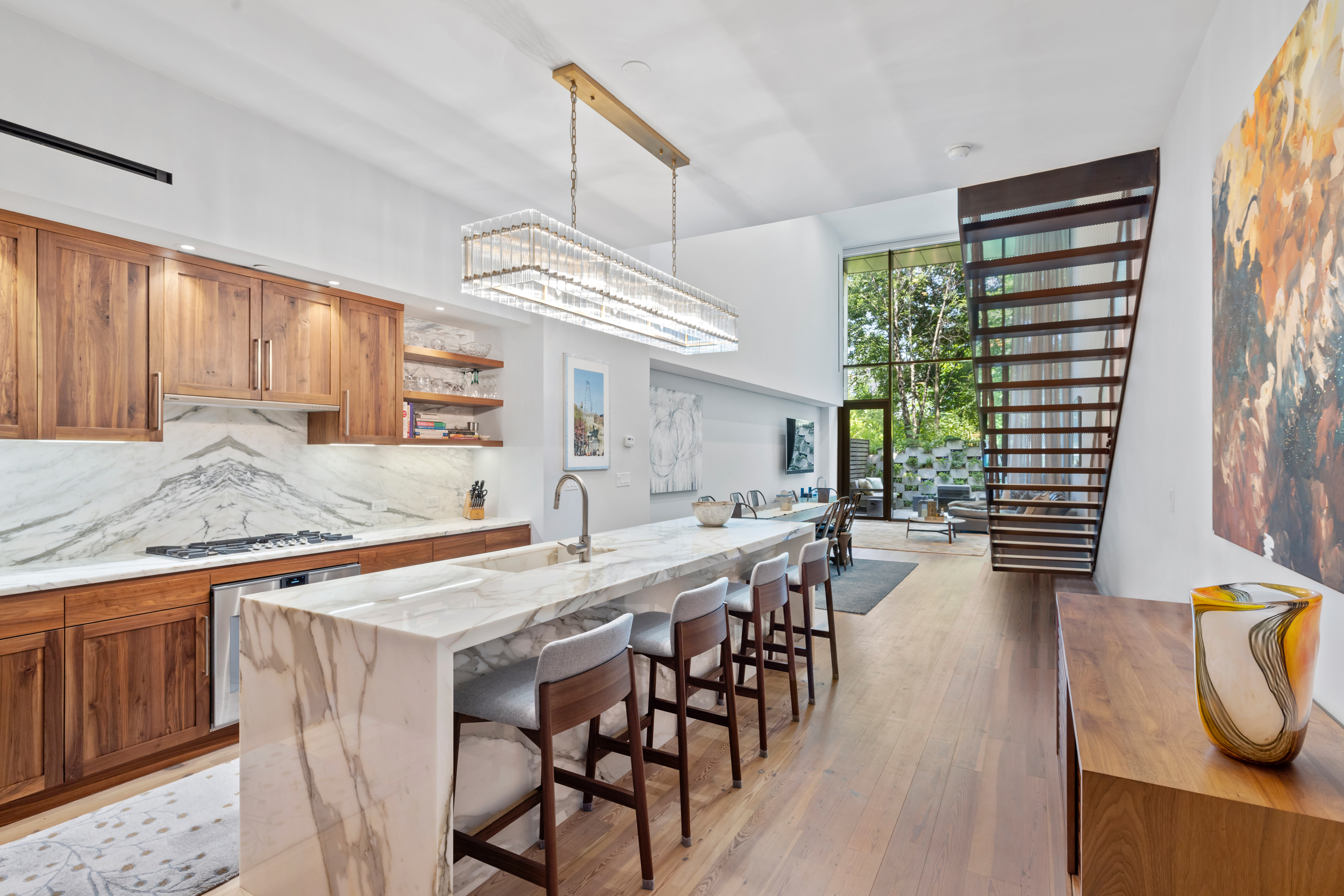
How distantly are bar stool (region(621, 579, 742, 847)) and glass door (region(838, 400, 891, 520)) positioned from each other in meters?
9.97

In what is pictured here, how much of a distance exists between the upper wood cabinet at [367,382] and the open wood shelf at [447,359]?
0.48 ft

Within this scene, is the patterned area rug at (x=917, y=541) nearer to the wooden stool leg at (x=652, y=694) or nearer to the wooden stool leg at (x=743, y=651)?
the wooden stool leg at (x=743, y=651)

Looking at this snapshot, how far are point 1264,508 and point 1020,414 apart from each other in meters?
3.54

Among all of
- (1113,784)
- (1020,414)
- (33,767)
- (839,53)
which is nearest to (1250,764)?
(1113,784)

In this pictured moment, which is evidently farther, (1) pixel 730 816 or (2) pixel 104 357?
(2) pixel 104 357

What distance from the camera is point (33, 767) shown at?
2.43 metres

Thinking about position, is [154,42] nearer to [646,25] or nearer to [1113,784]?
[646,25]

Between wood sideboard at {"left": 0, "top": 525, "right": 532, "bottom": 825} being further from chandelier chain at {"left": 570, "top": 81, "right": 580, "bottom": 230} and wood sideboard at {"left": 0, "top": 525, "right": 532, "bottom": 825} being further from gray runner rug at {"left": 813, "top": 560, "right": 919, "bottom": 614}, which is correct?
gray runner rug at {"left": 813, "top": 560, "right": 919, "bottom": 614}

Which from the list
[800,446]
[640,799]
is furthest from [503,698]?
[800,446]

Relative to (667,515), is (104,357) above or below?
above

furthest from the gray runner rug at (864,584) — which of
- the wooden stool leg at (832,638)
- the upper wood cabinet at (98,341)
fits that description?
the upper wood cabinet at (98,341)

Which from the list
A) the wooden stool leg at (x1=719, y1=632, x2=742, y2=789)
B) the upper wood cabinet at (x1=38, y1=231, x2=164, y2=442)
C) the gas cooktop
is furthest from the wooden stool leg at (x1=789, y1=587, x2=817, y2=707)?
the upper wood cabinet at (x1=38, y1=231, x2=164, y2=442)

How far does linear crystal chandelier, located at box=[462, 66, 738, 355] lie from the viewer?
2639 mm

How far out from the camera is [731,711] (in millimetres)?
2572
